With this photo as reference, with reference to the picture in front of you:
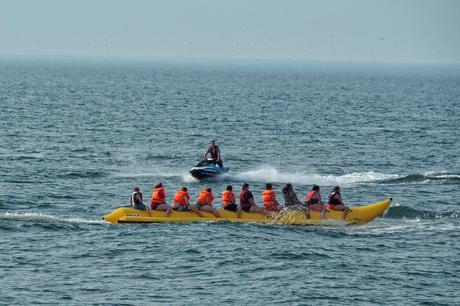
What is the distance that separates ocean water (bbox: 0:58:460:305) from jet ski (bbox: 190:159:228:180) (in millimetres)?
578

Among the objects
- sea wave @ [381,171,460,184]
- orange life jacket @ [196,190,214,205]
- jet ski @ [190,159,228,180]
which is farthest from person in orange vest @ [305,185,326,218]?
sea wave @ [381,171,460,184]

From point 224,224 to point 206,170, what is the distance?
1192 cm

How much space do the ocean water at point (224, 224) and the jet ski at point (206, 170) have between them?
1.90 feet

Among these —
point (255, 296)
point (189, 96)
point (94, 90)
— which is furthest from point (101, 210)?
point (94, 90)

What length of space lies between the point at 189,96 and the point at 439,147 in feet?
223

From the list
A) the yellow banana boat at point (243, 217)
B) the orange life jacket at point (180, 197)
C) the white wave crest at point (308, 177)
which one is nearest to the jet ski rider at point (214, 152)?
the white wave crest at point (308, 177)

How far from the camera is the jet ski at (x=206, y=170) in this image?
48.7 meters

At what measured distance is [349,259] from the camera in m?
32.6

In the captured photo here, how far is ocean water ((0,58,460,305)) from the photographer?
29.1 meters

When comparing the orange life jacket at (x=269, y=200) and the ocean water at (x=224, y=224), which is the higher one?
the orange life jacket at (x=269, y=200)

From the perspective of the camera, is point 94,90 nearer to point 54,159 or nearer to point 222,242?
point 54,159

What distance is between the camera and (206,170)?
48.7 m

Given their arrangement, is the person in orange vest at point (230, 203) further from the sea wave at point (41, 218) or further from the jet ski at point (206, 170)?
the jet ski at point (206, 170)

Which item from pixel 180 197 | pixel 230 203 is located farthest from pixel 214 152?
pixel 180 197
